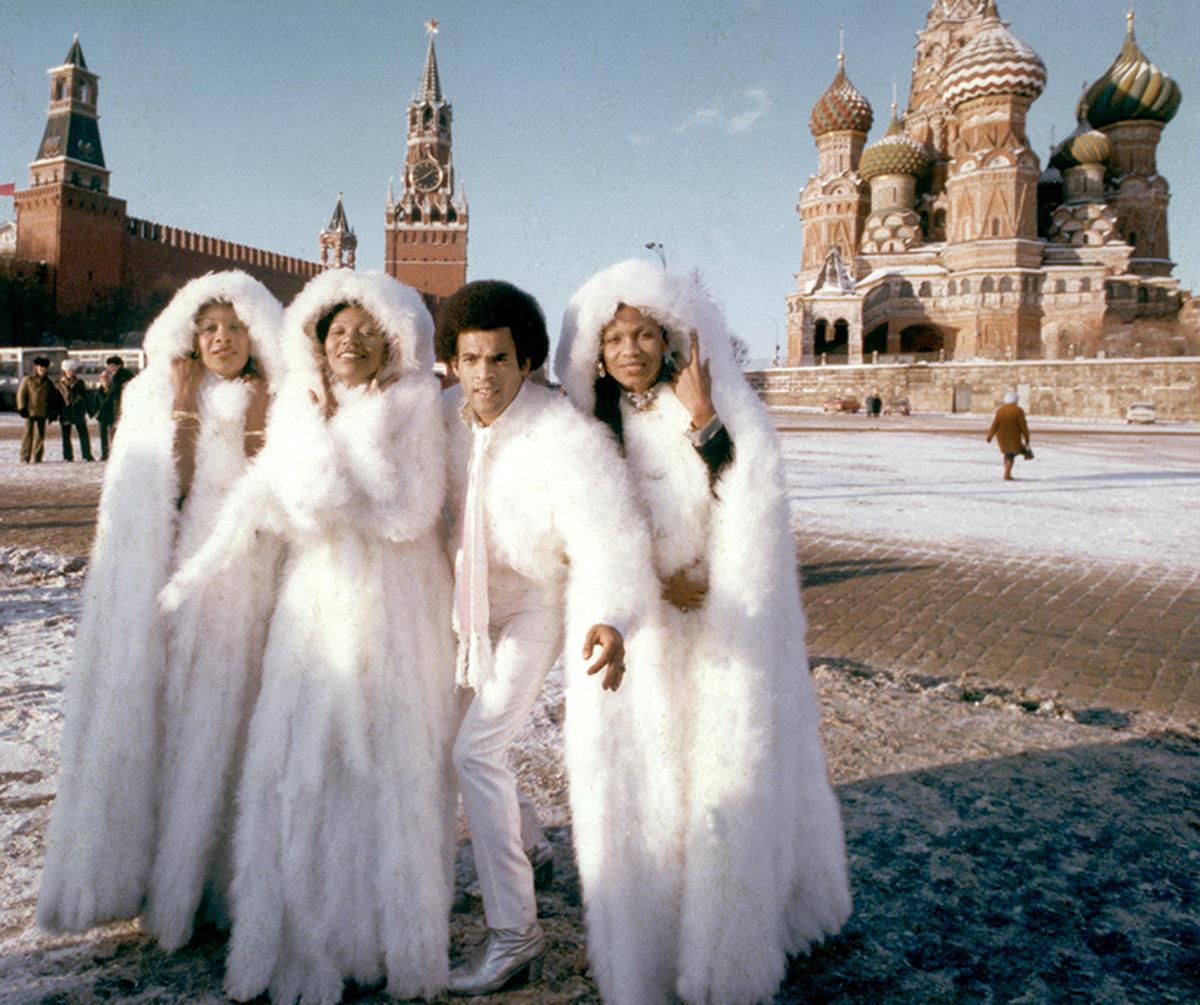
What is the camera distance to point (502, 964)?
6.68 ft

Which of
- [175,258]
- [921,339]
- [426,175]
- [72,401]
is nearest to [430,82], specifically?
[426,175]

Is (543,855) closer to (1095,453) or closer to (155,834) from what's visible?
(155,834)

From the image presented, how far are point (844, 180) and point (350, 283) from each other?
55.1 meters

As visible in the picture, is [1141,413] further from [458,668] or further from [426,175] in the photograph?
[426,175]

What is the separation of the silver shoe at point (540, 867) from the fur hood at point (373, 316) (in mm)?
1388

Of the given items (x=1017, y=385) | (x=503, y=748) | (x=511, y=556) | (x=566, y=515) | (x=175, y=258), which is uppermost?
(x=175, y=258)

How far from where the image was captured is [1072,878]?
2588mm

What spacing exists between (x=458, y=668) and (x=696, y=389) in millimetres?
857

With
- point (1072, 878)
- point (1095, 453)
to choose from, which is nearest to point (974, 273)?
point (1095, 453)

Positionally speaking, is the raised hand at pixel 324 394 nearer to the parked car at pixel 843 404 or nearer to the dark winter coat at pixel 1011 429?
the dark winter coat at pixel 1011 429

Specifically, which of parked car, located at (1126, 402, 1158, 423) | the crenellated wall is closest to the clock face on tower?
the crenellated wall

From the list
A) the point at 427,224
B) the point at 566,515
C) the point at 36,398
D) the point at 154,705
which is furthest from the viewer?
the point at 427,224

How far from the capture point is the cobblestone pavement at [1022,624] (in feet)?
14.2

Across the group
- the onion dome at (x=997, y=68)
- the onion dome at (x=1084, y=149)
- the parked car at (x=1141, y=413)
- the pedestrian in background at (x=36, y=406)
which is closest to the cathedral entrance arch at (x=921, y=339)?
the onion dome at (x=997, y=68)
